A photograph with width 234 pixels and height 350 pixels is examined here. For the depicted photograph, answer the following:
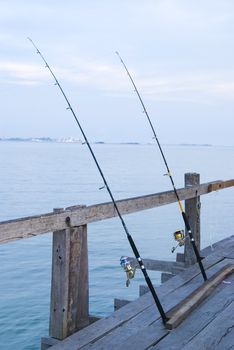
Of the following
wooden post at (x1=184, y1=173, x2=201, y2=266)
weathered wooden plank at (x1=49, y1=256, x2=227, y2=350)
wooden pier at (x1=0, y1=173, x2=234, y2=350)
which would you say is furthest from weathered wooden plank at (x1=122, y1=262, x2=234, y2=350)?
wooden post at (x1=184, y1=173, x2=201, y2=266)

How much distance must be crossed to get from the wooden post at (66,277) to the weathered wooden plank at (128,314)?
4.3 inches

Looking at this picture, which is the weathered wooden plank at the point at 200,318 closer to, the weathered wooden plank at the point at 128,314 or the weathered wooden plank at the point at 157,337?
the weathered wooden plank at the point at 157,337

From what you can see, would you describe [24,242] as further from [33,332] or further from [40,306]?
[33,332]

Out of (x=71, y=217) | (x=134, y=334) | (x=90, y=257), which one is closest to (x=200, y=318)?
(x=134, y=334)

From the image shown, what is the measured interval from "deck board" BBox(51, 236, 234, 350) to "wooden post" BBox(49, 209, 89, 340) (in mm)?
119

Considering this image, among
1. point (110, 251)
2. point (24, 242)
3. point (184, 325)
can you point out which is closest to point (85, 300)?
point (184, 325)

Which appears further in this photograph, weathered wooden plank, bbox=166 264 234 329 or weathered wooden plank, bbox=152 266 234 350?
weathered wooden plank, bbox=166 264 234 329

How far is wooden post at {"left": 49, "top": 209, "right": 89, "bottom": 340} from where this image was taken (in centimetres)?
333

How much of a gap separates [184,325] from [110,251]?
466 inches

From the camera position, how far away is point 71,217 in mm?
3336

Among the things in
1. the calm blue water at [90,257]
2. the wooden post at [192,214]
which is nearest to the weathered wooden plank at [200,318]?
the wooden post at [192,214]

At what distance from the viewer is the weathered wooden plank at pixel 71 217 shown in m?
2.77

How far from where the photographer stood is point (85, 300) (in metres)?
3.69

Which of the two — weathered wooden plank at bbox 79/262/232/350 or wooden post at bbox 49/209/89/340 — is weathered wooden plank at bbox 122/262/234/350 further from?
wooden post at bbox 49/209/89/340
